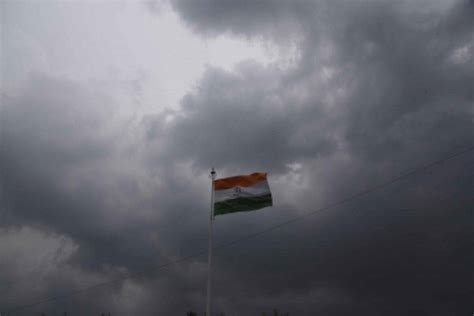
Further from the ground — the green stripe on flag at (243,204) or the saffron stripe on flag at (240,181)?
the saffron stripe on flag at (240,181)

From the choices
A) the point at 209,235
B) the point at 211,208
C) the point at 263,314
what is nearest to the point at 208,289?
the point at 209,235

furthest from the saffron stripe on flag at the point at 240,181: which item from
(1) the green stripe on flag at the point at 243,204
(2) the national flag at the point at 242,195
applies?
(1) the green stripe on flag at the point at 243,204

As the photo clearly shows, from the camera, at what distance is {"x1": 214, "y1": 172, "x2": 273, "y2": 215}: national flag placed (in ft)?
89.5

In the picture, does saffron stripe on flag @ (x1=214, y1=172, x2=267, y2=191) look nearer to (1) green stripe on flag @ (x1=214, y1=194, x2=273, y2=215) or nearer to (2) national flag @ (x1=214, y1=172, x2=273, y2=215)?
(2) national flag @ (x1=214, y1=172, x2=273, y2=215)

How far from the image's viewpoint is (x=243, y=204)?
27.4 metres

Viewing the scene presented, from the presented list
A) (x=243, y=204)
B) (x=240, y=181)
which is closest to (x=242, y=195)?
(x=243, y=204)

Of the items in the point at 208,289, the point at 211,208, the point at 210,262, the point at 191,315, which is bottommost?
the point at 208,289

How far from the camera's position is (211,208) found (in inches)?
A: 1084

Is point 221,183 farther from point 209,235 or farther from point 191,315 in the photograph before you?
point 191,315

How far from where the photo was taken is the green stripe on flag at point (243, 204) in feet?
89.2

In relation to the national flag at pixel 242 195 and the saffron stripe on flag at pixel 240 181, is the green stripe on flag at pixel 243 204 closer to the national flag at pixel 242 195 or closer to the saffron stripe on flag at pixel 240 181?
the national flag at pixel 242 195

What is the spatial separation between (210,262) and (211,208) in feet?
11.8

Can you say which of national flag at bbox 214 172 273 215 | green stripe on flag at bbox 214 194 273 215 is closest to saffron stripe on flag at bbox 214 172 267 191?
national flag at bbox 214 172 273 215

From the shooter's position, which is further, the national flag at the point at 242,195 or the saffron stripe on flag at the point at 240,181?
the saffron stripe on flag at the point at 240,181
